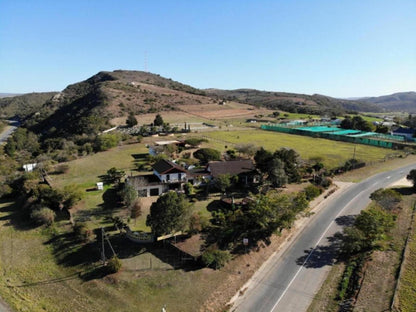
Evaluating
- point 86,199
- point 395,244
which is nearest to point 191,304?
point 395,244

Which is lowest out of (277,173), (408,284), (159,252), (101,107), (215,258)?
(408,284)

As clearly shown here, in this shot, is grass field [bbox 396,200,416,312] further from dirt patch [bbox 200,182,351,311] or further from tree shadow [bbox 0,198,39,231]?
tree shadow [bbox 0,198,39,231]

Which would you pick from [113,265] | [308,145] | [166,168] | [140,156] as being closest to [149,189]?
[166,168]

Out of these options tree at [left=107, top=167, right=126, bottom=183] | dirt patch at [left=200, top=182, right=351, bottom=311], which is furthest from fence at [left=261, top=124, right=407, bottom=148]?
tree at [left=107, top=167, right=126, bottom=183]

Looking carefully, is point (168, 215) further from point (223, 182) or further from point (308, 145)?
point (308, 145)

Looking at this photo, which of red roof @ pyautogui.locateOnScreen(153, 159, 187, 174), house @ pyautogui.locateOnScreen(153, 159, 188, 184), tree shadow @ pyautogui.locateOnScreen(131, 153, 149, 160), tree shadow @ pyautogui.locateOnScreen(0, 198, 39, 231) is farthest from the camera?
tree shadow @ pyautogui.locateOnScreen(131, 153, 149, 160)

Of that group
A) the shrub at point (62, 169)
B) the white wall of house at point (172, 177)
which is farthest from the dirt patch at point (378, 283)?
the shrub at point (62, 169)
